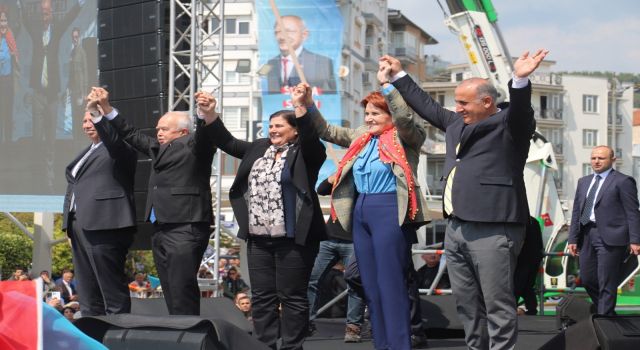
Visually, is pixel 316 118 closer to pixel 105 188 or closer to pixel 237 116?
pixel 105 188

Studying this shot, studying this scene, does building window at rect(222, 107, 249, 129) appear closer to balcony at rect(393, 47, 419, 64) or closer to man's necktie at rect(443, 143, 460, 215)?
balcony at rect(393, 47, 419, 64)

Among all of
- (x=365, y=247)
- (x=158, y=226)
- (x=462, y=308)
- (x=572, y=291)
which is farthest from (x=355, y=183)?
(x=572, y=291)

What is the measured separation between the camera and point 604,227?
811 cm

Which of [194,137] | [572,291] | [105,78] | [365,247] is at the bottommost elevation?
[572,291]

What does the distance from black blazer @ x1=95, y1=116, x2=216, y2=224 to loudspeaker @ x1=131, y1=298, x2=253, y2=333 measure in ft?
3.88

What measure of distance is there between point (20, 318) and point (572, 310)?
461cm

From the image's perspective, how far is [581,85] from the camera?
81.2 meters

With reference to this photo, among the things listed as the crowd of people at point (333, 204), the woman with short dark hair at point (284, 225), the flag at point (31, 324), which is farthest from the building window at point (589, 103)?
the flag at point (31, 324)

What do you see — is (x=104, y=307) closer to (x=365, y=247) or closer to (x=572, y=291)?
(x=365, y=247)

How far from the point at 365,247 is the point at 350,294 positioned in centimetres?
170

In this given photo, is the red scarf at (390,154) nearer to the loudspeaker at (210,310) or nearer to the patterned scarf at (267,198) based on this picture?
the patterned scarf at (267,198)

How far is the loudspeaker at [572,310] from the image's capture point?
7.42 metres

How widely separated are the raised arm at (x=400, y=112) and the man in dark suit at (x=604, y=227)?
9.20 ft

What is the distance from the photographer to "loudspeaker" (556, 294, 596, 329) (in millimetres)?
7421
